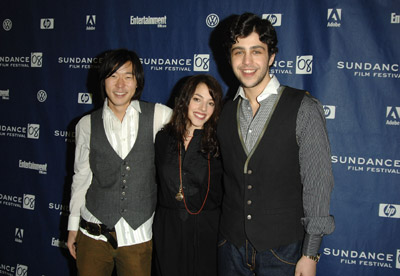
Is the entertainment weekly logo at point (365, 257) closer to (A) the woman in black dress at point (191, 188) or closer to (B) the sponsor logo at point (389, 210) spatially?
(B) the sponsor logo at point (389, 210)

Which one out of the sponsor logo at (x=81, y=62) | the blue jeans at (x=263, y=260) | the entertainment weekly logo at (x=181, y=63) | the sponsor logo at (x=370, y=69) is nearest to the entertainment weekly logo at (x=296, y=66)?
the sponsor logo at (x=370, y=69)

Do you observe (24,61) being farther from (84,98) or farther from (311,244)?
(311,244)

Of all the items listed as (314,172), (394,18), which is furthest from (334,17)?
(314,172)

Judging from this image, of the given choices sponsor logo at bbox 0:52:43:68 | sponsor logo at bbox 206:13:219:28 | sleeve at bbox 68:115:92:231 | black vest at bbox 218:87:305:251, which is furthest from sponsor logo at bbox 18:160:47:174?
black vest at bbox 218:87:305:251

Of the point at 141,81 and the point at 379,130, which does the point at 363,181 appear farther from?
the point at 141,81

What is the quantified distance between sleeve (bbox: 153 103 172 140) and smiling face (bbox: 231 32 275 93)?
0.60m

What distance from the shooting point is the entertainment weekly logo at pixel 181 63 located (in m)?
2.43

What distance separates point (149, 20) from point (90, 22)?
565 mm

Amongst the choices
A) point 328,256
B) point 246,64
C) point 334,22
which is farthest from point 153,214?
point 334,22

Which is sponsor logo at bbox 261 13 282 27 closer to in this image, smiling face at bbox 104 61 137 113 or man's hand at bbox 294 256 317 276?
smiling face at bbox 104 61 137 113

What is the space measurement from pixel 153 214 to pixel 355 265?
152 cm

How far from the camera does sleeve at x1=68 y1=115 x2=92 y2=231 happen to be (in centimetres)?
190

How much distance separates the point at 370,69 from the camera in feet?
7.00

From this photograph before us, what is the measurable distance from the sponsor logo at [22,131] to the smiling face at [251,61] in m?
2.23
